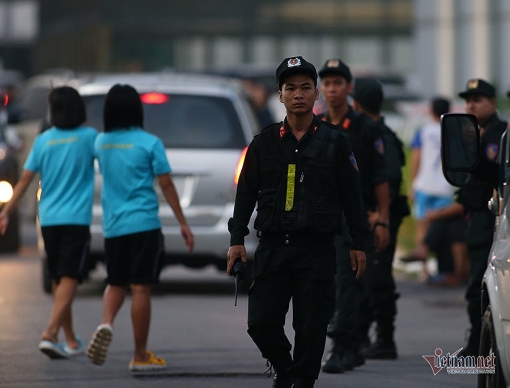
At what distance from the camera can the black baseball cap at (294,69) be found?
673cm

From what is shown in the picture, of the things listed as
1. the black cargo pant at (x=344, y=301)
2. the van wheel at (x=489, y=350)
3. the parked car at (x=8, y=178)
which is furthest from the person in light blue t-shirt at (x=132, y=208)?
the parked car at (x=8, y=178)

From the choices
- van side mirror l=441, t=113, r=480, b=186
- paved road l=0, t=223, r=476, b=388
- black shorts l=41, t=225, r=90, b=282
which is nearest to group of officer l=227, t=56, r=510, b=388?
van side mirror l=441, t=113, r=480, b=186

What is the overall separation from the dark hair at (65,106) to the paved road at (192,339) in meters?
1.56

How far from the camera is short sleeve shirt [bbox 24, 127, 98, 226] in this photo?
934cm

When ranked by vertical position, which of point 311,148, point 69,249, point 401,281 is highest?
point 311,148

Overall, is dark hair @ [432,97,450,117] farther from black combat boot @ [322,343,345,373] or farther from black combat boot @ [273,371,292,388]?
black combat boot @ [273,371,292,388]

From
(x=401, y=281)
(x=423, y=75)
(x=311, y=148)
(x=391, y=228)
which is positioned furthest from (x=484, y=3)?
(x=311, y=148)

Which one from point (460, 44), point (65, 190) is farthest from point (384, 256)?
point (460, 44)

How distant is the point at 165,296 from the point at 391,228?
4.12 metres

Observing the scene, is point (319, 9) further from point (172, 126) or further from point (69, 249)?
point (69, 249)

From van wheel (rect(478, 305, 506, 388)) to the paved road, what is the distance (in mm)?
1614

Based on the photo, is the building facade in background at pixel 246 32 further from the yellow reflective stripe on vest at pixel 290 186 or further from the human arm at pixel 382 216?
the yellow reflective stripe on vest at pixel 290 186

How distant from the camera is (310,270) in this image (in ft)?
22.3
